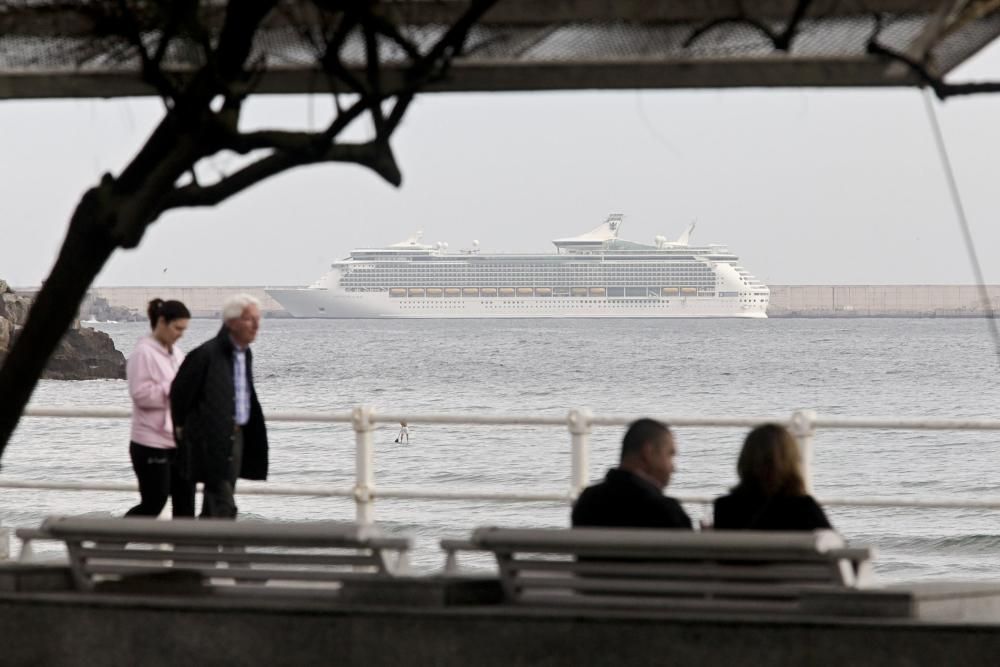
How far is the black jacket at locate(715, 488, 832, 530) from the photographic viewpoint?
196 inches

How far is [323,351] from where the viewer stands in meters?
100

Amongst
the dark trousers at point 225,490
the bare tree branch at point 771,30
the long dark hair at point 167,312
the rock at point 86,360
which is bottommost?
the dark trousers at point 225,490

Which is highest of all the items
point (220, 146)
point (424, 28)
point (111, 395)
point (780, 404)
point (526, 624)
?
point (111, 395)

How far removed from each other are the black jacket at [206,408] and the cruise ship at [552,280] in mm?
144404

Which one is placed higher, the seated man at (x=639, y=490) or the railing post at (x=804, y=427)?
the railing post at (x=804, y=427)

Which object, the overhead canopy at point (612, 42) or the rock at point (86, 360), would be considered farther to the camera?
the rock at point (86, 360)

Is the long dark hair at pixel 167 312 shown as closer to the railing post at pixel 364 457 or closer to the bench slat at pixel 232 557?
the bench slat at pixel 232 557

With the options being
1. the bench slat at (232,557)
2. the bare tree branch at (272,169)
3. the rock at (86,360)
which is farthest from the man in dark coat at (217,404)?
the rock at (86,360)

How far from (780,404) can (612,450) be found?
1712cm

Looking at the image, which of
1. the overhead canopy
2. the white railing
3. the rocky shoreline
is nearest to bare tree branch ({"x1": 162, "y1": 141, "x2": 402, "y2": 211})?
the overhead canopy

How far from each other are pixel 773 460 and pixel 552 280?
14940 cm

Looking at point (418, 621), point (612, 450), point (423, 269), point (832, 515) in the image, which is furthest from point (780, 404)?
point (423, 269)

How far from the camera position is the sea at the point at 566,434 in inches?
853

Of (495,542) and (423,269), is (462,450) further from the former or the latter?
(423,269)
